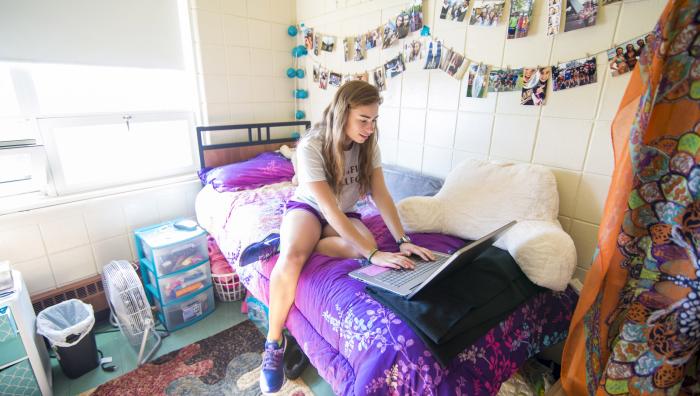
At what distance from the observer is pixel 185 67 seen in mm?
2361

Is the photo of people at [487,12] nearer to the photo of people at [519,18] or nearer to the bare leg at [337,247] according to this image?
the photo of people at [519,18]

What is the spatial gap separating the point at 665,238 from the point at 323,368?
102 centimetres

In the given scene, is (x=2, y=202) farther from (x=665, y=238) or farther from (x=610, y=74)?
(x=610, y=74)

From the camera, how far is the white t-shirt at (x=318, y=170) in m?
1.42

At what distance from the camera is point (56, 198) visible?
6.20 feet

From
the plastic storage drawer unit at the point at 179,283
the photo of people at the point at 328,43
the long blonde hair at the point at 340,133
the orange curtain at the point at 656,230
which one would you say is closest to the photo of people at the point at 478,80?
the long blonde hair at the point at 340,133

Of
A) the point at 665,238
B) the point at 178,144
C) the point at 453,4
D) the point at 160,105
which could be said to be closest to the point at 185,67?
the point at 160,105

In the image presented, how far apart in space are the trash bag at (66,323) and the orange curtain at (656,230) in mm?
1959

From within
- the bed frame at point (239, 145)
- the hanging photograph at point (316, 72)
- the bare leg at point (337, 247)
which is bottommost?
the bare leg at point (337, 247)

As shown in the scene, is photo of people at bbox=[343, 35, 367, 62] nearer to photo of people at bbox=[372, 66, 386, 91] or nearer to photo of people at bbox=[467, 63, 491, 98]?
photo of people at bbox=[372, 66, 386, 91]

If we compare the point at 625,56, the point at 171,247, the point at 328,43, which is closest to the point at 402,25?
the point at 328,43

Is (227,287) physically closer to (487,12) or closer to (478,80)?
(478,80)

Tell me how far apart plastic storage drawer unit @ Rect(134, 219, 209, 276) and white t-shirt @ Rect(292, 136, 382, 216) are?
0.67 metres

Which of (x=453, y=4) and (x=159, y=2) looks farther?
(x=159, y=2)
